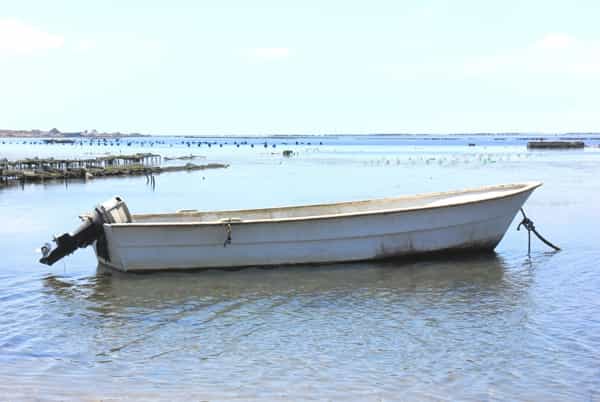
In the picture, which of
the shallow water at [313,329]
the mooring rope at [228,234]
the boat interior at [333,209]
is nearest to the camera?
the shallow water at [313,329]

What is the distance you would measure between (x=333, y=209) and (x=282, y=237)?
269 centimetres

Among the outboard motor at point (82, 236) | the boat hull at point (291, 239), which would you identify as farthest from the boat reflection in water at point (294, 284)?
the outboard motor at point (82, 236)

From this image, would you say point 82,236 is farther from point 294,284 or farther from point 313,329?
point 313,329

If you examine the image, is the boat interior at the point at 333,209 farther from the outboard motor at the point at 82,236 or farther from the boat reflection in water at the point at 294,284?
the boat reflection in water at the point at 294,284

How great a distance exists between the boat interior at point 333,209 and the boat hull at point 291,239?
1.00 metres

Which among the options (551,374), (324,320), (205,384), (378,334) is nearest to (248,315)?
(324,320)

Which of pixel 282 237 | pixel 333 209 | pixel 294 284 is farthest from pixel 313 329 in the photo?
pixel 333 209

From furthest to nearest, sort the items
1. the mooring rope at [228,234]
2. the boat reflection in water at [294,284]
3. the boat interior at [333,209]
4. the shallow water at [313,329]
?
the boat interior at [333,209]
the mooring rope at [228,234]
the boat reflection in water at [294,284]
the shallow water at [313,329]

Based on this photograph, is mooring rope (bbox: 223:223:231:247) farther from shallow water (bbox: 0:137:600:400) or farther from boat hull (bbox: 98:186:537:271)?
shallow water (bbox: 0:137:600:400)

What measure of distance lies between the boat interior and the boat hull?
39.3 inches

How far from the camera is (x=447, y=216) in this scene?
1598cm

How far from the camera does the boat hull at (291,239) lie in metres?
15.1

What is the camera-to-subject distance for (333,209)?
17703mm

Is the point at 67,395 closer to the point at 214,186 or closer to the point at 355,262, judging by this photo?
the point at 355,262
